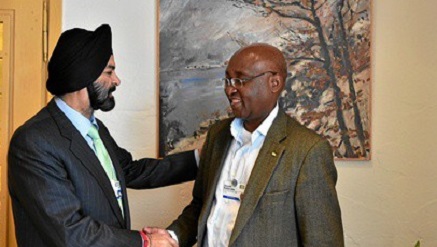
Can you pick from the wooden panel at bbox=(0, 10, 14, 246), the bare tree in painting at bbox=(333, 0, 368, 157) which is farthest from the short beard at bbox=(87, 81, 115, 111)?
the bare tree in painting at bbox=(333, 0, 368, 157)

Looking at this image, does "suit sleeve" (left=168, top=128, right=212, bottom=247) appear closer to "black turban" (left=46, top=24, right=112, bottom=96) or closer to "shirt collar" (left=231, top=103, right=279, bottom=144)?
"shirt collar" (left=231, top=103, right=279, bottom=144)

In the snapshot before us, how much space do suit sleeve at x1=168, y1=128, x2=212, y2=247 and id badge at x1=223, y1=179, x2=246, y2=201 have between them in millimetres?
196

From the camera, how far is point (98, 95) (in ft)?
5.40

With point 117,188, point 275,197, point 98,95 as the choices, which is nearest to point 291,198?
point 275,197

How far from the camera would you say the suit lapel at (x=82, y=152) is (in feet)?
5.08

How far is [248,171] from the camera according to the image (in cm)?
153

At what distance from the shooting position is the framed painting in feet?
7.02

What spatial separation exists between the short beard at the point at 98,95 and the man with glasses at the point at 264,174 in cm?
44

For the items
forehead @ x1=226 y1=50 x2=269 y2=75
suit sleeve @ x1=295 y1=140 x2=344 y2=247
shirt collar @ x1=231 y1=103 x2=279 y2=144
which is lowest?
suit sleeve @ x1=295 y1=140 x2=344 y2=247

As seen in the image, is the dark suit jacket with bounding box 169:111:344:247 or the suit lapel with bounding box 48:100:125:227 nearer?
the dark suit jacket with bounding box 169:111:344:247

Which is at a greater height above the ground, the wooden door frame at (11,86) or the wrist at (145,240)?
the wooden door frame at (11,86)

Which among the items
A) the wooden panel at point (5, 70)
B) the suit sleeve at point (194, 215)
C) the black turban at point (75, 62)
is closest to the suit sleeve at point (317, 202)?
the suit sleeve at point (194, 215)

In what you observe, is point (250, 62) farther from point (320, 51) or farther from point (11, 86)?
point (11, 86)

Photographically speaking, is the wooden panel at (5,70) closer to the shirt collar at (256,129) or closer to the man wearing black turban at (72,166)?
the man wearing black turban at (72,166)
